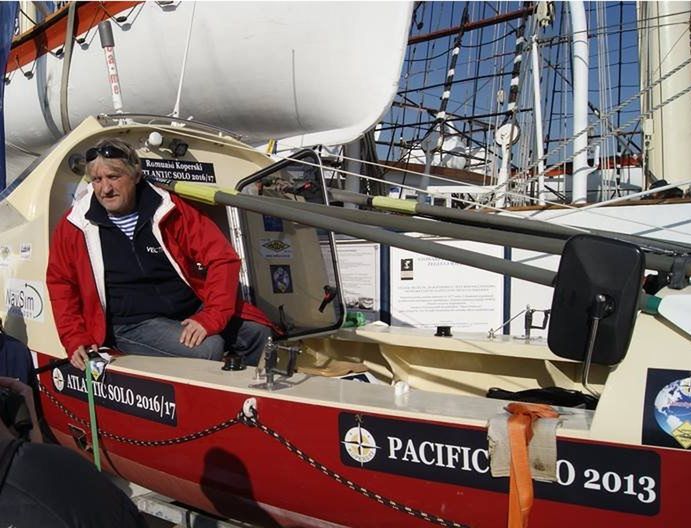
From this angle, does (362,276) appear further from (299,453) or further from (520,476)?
(520,476)

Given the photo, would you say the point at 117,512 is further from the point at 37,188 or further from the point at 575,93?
the point at 575,93

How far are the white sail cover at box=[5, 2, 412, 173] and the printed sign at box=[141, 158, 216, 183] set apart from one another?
61.6 inches

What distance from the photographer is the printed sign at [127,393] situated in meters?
3.01

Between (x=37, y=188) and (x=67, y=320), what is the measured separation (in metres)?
0.89

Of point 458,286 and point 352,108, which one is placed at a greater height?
point 352,108

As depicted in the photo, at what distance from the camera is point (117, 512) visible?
124cm

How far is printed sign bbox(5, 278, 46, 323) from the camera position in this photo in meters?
3.66

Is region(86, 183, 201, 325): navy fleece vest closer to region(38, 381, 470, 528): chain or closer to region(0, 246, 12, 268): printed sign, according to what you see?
region(38, 381, 470, 528): chain

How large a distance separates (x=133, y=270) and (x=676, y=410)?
8.85 ft

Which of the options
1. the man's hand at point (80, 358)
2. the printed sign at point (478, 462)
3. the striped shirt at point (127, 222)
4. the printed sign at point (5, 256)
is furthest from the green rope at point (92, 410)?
the printed sign at point (478, 462)

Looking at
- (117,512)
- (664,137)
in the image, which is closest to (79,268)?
(117,512)

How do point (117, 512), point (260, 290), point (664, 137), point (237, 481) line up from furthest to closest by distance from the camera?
point (664, 137)
point (260, 290)
point (237, 481)
point (117, 512)

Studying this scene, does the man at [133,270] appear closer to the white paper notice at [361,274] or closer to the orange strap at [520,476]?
the orange strap at [520,476]

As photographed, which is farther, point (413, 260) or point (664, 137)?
point (664, 137)
